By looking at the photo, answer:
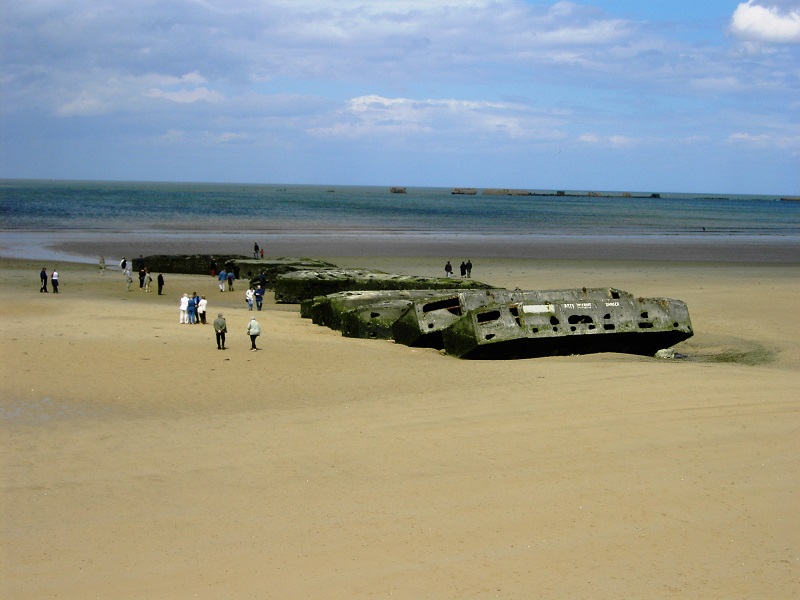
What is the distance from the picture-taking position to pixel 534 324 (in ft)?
60.3

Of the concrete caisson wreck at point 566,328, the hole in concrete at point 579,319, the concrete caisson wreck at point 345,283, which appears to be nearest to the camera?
the concrete caisson wreck at point 566,328

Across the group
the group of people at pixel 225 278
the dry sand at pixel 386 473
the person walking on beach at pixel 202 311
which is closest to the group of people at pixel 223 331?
the dry sand at pixel 386 473

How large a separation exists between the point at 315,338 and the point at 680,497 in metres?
12.2

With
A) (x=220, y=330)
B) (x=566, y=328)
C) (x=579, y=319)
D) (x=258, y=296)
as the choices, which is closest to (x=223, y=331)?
(x=220, y=330)

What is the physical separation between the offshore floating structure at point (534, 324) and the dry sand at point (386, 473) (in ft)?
1.71

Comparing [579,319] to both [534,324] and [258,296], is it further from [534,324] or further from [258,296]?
[258,296]

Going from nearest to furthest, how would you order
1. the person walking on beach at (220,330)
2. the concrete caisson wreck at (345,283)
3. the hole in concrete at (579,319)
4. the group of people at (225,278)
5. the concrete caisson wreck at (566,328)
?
1. the concrete caisson wreck at (566,328)
2. the person walking on beach at (220,330)
3. the hole in concrete at (579,319)
4. the concrete caisson wreck at (345,283)
5. the group of people at (225,278)

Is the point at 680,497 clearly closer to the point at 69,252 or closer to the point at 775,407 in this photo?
the point at 775,407

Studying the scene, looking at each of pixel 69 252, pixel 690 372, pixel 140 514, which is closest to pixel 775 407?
pixel 690 372

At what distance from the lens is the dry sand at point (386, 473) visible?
8164 millimetres

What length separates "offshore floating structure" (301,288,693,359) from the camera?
1820 centimetres

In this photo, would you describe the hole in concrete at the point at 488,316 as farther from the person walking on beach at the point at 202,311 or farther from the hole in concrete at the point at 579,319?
the person walking on beach at the point at 202,311

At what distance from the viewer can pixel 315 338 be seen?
2102 centimetres

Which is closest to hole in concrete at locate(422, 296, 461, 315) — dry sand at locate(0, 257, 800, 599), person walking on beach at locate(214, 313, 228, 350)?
dry sand at locate(0, 257, 800, 599)
